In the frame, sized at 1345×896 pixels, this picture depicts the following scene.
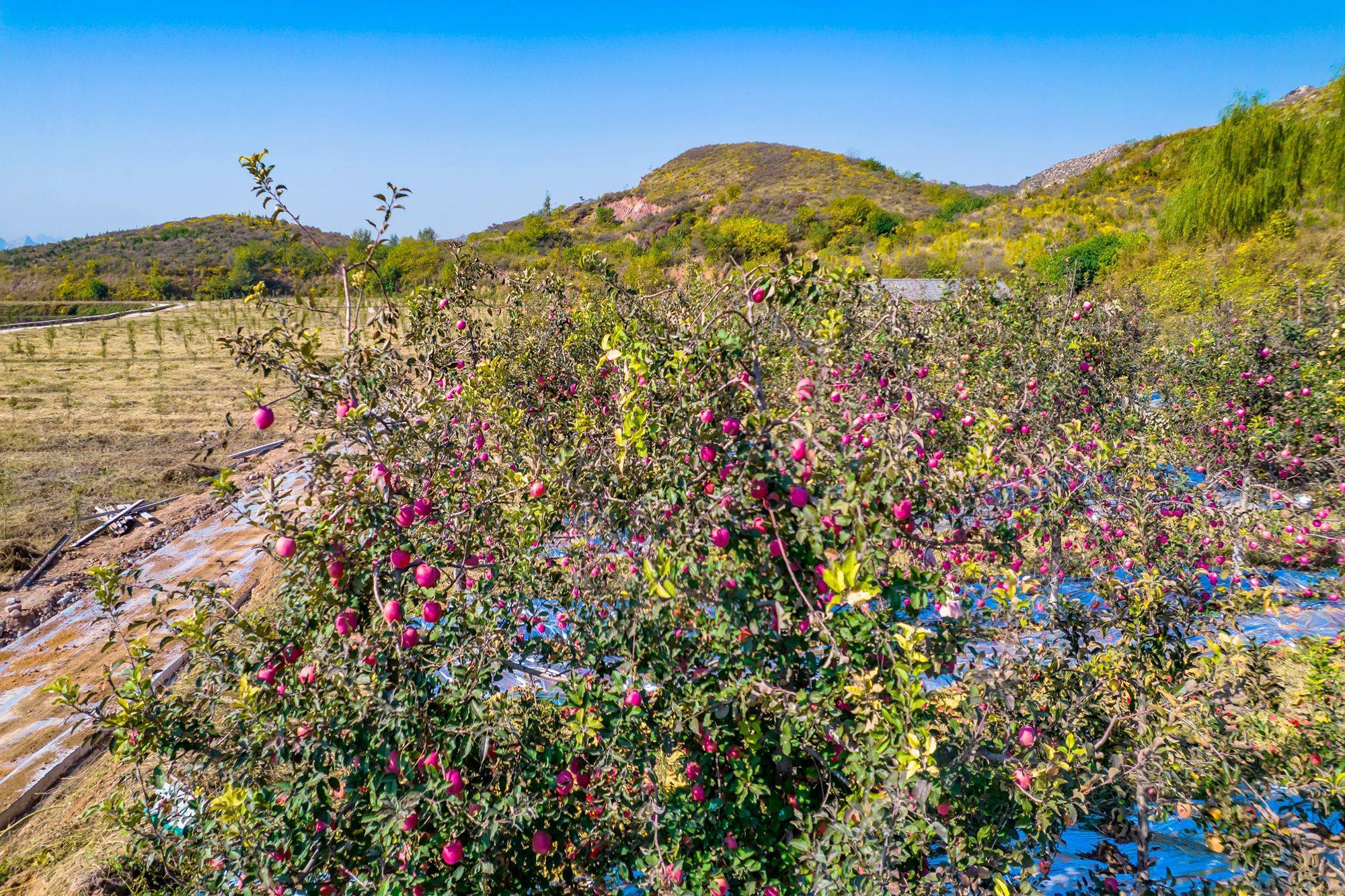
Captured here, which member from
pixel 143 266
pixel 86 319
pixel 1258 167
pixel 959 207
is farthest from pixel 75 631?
pixel 143 266

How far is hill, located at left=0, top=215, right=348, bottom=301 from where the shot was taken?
4041 cm

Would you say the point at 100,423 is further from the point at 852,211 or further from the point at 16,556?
the point at 852,211

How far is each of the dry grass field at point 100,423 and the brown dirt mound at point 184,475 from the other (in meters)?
0.02

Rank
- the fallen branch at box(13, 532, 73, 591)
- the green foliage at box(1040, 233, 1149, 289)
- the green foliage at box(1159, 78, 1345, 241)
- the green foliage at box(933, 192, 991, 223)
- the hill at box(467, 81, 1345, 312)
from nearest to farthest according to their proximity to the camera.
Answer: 1. the fallen branch at box(13, 532, 73, 591)
2. the hill at box(467, 81, 1345, 312)
3. the green foliage at box(1159, 78, 1345, 241)
4. the green foliage at box(1040, 233, 1149, 289)
5. the green foliage at box(933, 192, 991, 223)

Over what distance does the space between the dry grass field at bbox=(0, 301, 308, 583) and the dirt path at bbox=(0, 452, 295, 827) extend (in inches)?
36.7

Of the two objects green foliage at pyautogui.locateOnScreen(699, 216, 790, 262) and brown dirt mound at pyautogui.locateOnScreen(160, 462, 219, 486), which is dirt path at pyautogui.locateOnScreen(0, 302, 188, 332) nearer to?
brown dirt mound at pyautogui.locateOnScreen(160, 462, 219, 486)

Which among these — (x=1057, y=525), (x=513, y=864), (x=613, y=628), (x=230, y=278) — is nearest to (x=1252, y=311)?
(x=1057, y=525)

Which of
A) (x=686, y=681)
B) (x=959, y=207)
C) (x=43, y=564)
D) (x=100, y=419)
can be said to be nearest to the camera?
(x=686, y=681)

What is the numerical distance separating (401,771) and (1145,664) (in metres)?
3.20

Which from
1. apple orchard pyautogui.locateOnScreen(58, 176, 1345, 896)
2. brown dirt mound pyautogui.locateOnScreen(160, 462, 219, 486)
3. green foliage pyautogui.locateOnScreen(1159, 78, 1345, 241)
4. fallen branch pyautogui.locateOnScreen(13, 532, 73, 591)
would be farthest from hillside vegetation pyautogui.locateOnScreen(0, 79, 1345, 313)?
fallen branch pyautogui.locateOnScreen(13, 532, 73, 591)

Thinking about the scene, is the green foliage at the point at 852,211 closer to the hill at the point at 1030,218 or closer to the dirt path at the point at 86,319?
the hill at the point at 1030,218

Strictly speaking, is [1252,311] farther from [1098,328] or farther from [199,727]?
[199,727]

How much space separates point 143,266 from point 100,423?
4413cm

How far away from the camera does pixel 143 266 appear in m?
46.6
